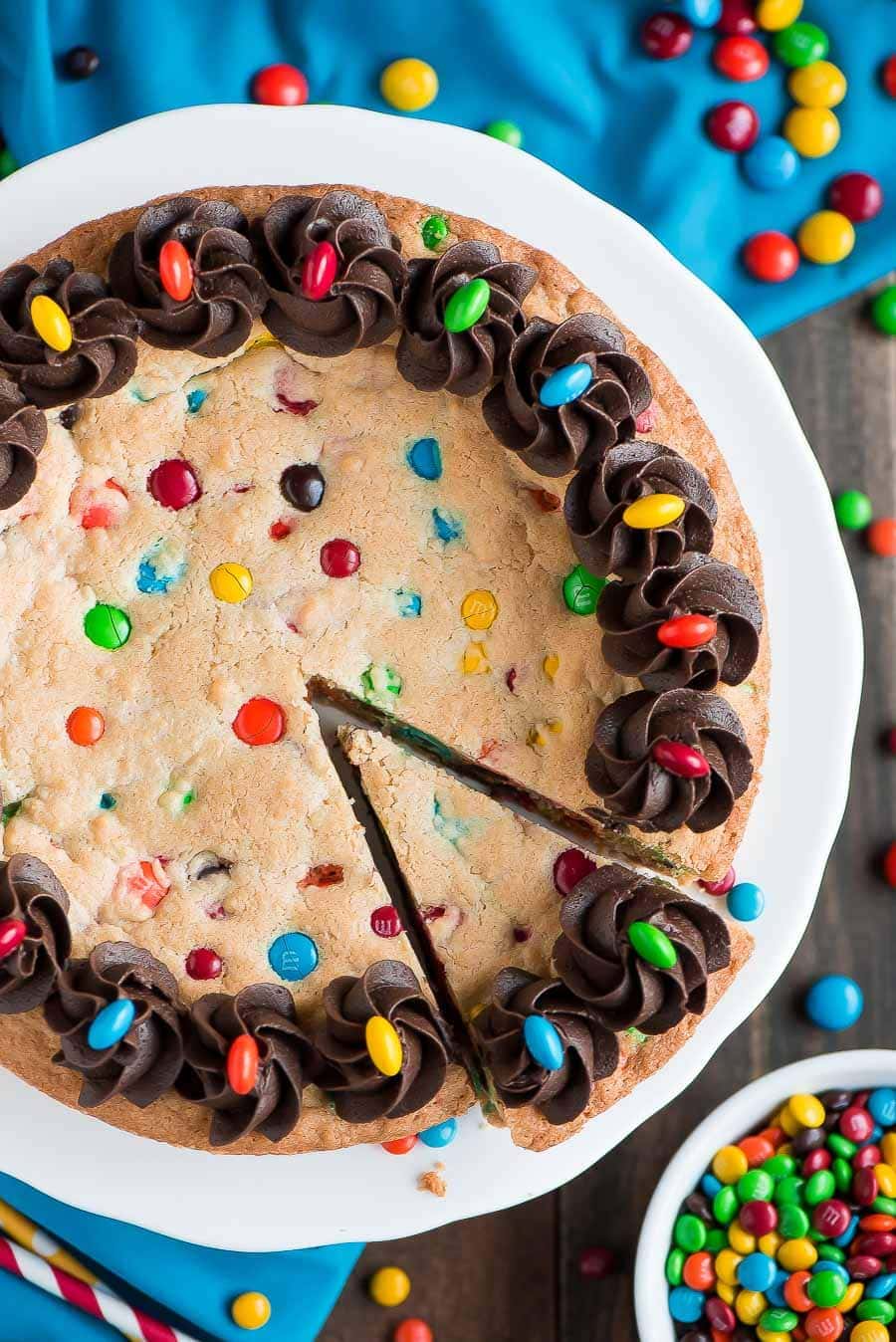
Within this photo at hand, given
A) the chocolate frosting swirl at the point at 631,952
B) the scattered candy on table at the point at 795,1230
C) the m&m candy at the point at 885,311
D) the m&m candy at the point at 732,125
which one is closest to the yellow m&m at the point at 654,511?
the chocolate frosting swirl at the point at 631,952

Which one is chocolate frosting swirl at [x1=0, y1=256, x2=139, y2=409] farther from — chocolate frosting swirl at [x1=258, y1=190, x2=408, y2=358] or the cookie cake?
chocolate frosting swirl at [x1=258, y1=190, x2=408, y2=358]

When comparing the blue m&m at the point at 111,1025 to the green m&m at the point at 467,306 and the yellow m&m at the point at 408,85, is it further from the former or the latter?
the yellow m&m at the point at 408,85

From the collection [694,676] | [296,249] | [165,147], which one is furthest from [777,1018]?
[165,147]

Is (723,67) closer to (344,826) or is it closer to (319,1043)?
(344,826)

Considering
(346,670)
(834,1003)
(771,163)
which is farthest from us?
(834,1003)

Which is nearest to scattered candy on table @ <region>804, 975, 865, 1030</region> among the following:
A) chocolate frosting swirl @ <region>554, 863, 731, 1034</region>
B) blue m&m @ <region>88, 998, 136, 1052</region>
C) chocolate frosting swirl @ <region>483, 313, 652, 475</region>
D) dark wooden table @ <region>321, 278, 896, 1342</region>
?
dark wooden table @ <region>321, 278, 896, 1342</region>

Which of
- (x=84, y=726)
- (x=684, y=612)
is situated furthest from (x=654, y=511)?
(x=84, y=726)

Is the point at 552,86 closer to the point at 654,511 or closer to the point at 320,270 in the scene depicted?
the point at 320,270
